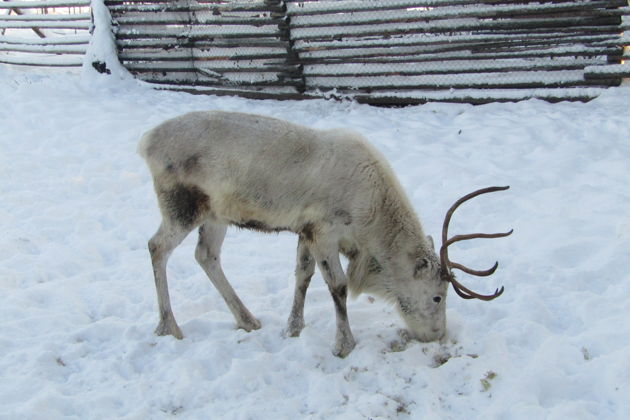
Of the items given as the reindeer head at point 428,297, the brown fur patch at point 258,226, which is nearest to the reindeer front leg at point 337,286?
the brown fur patch at point 258,226

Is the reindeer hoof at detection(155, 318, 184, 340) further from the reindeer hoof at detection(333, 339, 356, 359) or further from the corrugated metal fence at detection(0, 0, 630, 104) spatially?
the corrugated metal fence at detection(0, 0, 630, 104)

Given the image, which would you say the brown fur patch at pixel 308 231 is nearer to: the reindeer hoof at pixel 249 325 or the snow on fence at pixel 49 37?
the reindeer hoof at pixel 249 325

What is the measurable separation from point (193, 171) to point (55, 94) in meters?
6.41

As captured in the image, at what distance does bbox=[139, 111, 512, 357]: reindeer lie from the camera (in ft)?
13.3

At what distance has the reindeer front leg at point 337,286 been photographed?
4051 mm

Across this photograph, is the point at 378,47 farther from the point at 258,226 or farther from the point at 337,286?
the point at 337,286

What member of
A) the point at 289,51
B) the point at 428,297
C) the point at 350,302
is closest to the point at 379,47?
the point at 289,51

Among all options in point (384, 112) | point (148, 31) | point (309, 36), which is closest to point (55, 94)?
point (148, 31)

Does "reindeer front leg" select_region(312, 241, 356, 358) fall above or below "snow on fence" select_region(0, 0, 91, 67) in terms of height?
below

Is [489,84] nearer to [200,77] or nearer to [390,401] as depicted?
[200,77]

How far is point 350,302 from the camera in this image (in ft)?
15.9

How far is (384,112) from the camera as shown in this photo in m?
8.47

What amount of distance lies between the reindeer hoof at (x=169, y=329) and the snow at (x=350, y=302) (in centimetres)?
6

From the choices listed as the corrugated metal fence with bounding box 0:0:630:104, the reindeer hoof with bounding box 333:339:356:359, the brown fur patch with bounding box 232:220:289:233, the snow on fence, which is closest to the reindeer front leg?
the reindeer hoof with bounding box 333:339:356:359
